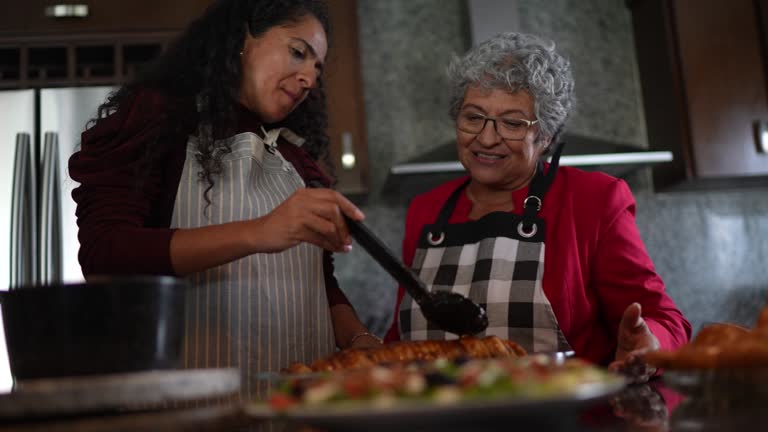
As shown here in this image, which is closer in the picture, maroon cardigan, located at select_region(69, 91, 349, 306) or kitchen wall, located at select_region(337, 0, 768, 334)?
maroon cardigan, located at select_region(69, 91, 349, 306)

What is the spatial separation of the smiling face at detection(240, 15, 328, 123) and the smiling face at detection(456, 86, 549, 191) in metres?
0.43

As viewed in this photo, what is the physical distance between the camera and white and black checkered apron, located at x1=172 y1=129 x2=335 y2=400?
130cm

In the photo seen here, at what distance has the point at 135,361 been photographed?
724mm

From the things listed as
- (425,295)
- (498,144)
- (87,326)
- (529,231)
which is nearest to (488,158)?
(498,144)

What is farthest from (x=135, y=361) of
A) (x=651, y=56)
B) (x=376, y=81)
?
(x=651, y=56)

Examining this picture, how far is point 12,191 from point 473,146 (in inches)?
59.3

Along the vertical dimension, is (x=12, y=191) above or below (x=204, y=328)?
above

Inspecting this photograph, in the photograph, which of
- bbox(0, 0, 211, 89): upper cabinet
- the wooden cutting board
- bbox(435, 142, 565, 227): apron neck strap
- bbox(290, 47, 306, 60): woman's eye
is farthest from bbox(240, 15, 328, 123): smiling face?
bbox(0, 0, 211, 89): upper cabinet

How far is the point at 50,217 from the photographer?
2.30 metres

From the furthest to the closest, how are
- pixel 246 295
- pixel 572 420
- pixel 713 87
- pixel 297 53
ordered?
pixel 713 87
pixel 297 53
pixel 246 295
pixel 572 420

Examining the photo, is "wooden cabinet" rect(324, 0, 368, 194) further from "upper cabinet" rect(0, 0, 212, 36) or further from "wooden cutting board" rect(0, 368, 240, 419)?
"wooden cutting board" rect(0, 368, 240, 419)

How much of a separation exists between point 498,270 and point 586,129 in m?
1.62

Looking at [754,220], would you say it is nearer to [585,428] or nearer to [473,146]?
[473,146]

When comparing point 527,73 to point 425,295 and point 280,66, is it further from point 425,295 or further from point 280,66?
point 425,295
